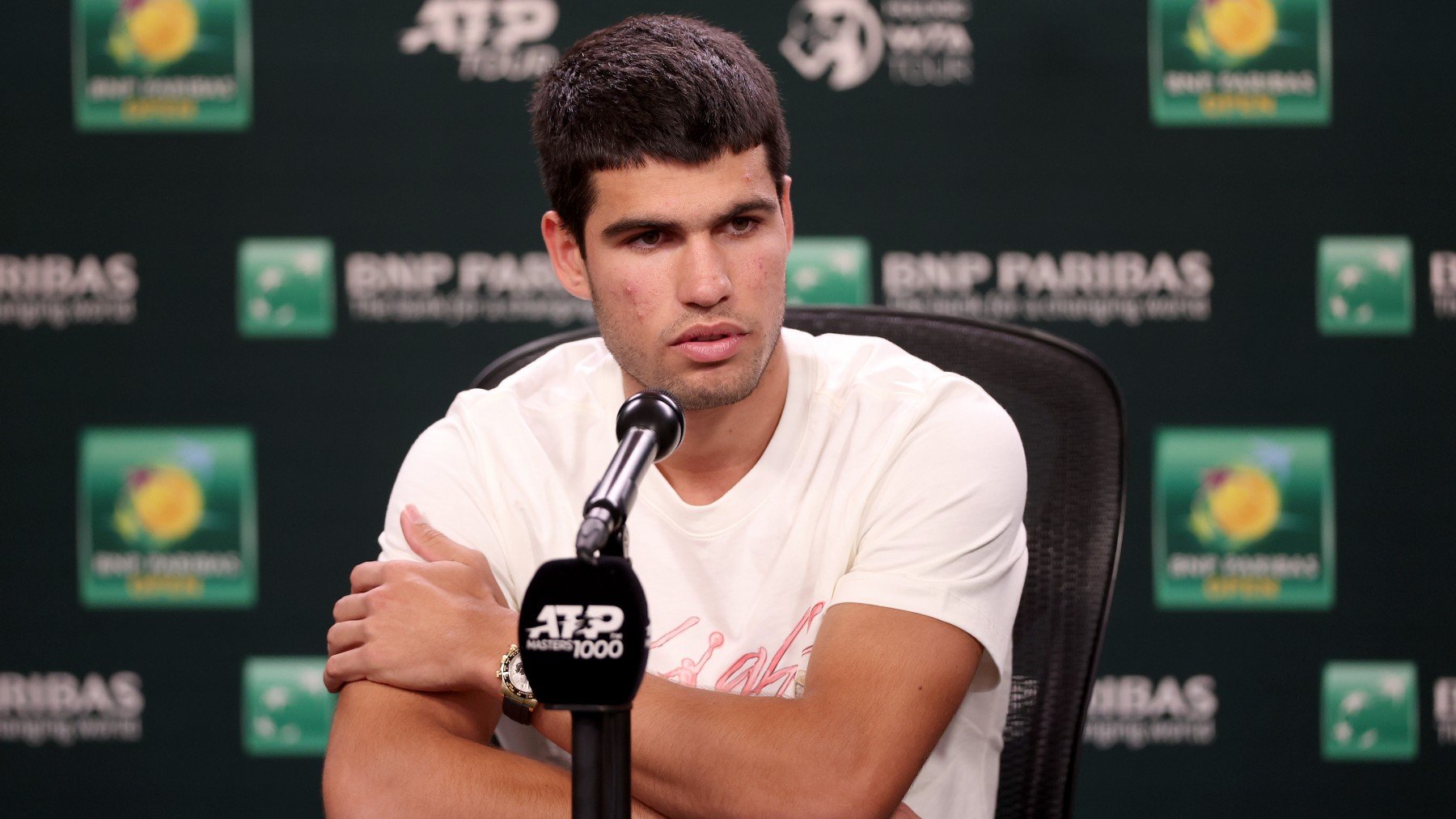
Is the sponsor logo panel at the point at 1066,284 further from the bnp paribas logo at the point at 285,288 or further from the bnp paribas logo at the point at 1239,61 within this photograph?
the bnp paribas logo at the point at 285,288

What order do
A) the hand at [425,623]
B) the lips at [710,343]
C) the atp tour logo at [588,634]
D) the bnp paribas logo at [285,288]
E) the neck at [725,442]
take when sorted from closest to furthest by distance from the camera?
the atp tour logo at [588,634] < the hand at [425,623] < the lips at [710,343] < the neck at [725,442] < the bnp paribas logo at [285,288]

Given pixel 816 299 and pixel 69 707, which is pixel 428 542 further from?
pixel 69 707

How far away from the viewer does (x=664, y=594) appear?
161 centimetres

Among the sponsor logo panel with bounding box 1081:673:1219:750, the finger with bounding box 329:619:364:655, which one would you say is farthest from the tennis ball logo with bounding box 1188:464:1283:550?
the finger with bounding box 329:619:364:655

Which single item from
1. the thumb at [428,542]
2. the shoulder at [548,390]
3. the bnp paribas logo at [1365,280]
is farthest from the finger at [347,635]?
the bnp paribas logo at [1365,280]

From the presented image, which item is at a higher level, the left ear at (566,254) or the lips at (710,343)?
the left ear at (566,254)

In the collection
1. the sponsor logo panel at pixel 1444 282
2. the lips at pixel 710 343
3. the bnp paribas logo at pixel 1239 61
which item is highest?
the bnp paribas logo at pixel 1239 61

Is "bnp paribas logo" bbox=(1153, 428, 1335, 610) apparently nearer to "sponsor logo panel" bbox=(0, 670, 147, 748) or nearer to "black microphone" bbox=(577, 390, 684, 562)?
"black microphone" bbox=(577, 390, 684, 562)

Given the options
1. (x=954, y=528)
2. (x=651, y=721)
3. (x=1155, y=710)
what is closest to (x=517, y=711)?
(x=651, y=721)

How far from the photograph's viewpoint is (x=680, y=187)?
1550 millimetres

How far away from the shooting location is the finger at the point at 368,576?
155 centimetres

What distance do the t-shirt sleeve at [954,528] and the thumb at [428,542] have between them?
1.46 ft

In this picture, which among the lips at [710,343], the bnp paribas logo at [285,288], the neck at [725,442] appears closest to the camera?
the lips at [710,343]

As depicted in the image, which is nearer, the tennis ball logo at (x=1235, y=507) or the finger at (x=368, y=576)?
the finger at (x=368, y=576)
